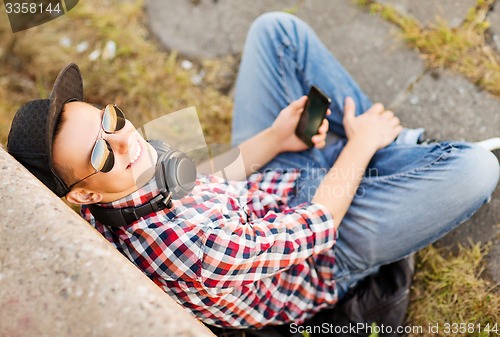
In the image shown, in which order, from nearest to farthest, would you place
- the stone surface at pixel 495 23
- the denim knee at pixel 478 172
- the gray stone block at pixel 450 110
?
the denim knee at pixel 478 172 < the gray stone block at pixel 450 110 < the stone surface at pixel 495 23

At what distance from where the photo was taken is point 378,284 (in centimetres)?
196

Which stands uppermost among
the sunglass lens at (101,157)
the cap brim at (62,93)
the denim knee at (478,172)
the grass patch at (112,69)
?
the cap brim at (62,93)

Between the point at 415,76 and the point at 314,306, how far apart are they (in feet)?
3.97

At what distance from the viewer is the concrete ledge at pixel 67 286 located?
115 centimetres

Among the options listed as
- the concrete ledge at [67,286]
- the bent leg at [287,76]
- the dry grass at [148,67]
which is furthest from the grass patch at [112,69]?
the concrete ledge at [67,286]

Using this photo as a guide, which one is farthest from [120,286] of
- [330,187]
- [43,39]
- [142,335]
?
[43,39]

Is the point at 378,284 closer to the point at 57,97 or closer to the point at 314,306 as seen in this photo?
the point at 314,306

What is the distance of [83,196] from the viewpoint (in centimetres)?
148

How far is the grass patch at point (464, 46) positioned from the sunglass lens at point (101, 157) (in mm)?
1654

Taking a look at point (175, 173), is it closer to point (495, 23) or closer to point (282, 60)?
point (282, 60)

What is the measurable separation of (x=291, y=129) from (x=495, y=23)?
1.14 metres

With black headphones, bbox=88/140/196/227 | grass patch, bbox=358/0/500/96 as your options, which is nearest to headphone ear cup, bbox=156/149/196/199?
black headphones, bbox=88/140/196/227

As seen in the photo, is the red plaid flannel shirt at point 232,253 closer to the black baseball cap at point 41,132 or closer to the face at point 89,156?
the face at point 89,156

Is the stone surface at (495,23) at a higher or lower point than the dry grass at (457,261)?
higher
